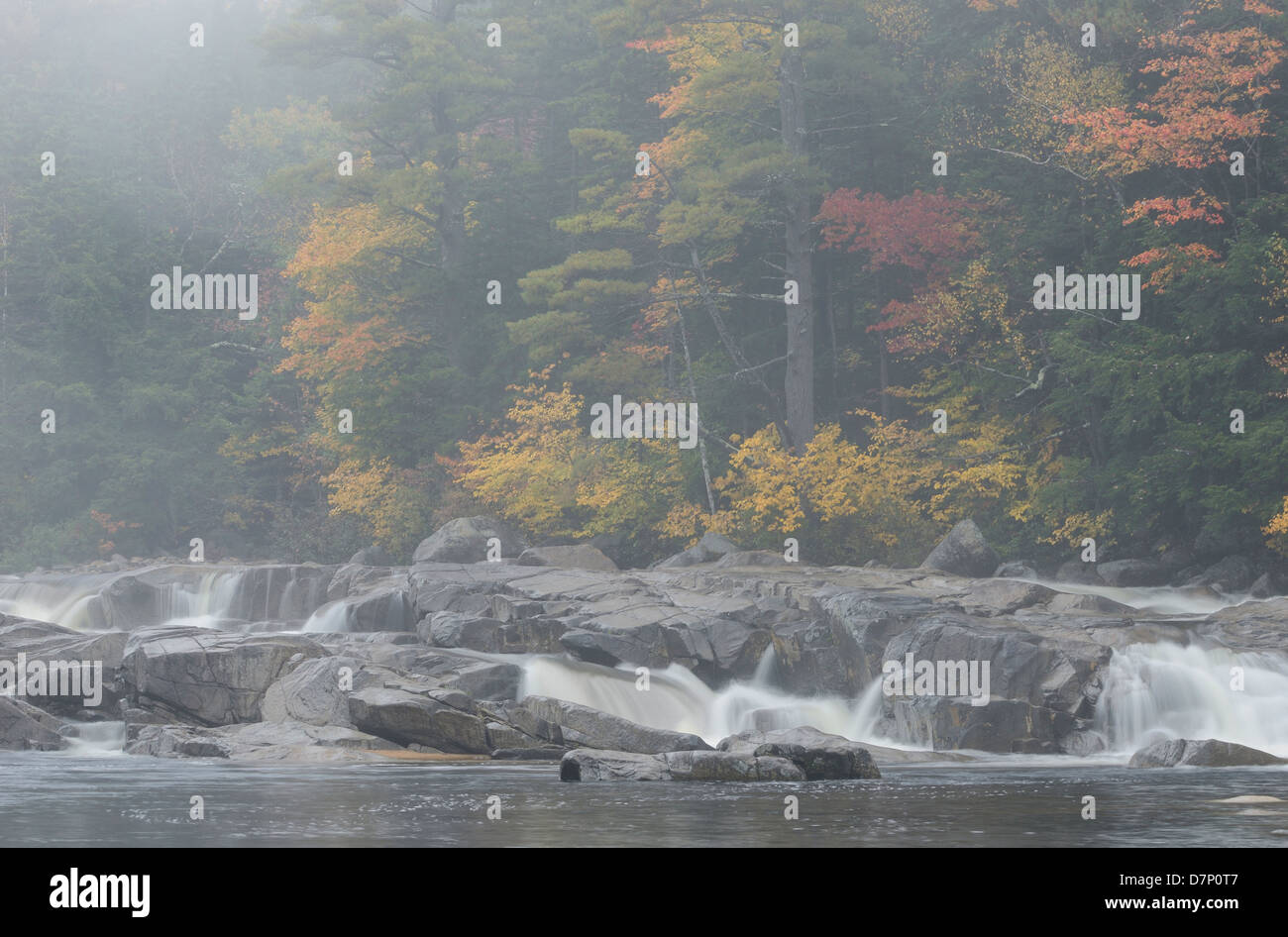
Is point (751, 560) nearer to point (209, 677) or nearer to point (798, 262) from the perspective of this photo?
point (798, 262)

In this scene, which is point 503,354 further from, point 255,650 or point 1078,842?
point 1078,842

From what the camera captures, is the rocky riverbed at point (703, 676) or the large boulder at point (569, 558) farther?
the large boulder at point (569, 558)

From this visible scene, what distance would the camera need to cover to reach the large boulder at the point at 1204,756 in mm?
19031

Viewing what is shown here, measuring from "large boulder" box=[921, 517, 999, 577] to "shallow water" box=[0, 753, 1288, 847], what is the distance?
1132 centimetres

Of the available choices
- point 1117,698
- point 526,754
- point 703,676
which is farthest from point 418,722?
point 1117,698

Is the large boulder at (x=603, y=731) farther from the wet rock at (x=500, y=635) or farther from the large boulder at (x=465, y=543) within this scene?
the large boulder at (x=465, y=543)

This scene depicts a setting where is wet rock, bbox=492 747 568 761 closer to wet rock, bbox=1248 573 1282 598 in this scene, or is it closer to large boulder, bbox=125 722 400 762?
large boulder, bbox=125 722 400 762

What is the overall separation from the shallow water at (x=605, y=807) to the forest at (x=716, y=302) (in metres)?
14.3

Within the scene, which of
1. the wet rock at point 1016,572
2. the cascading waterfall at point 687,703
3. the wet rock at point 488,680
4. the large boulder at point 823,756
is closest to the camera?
the large boulder at point 823,756

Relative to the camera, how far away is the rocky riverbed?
20.8 m

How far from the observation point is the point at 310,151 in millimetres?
59000

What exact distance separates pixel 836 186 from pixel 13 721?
24636 mm

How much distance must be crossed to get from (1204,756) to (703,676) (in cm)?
879

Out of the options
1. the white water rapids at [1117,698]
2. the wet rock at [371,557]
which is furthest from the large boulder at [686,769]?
the wet rock at [371,557]
